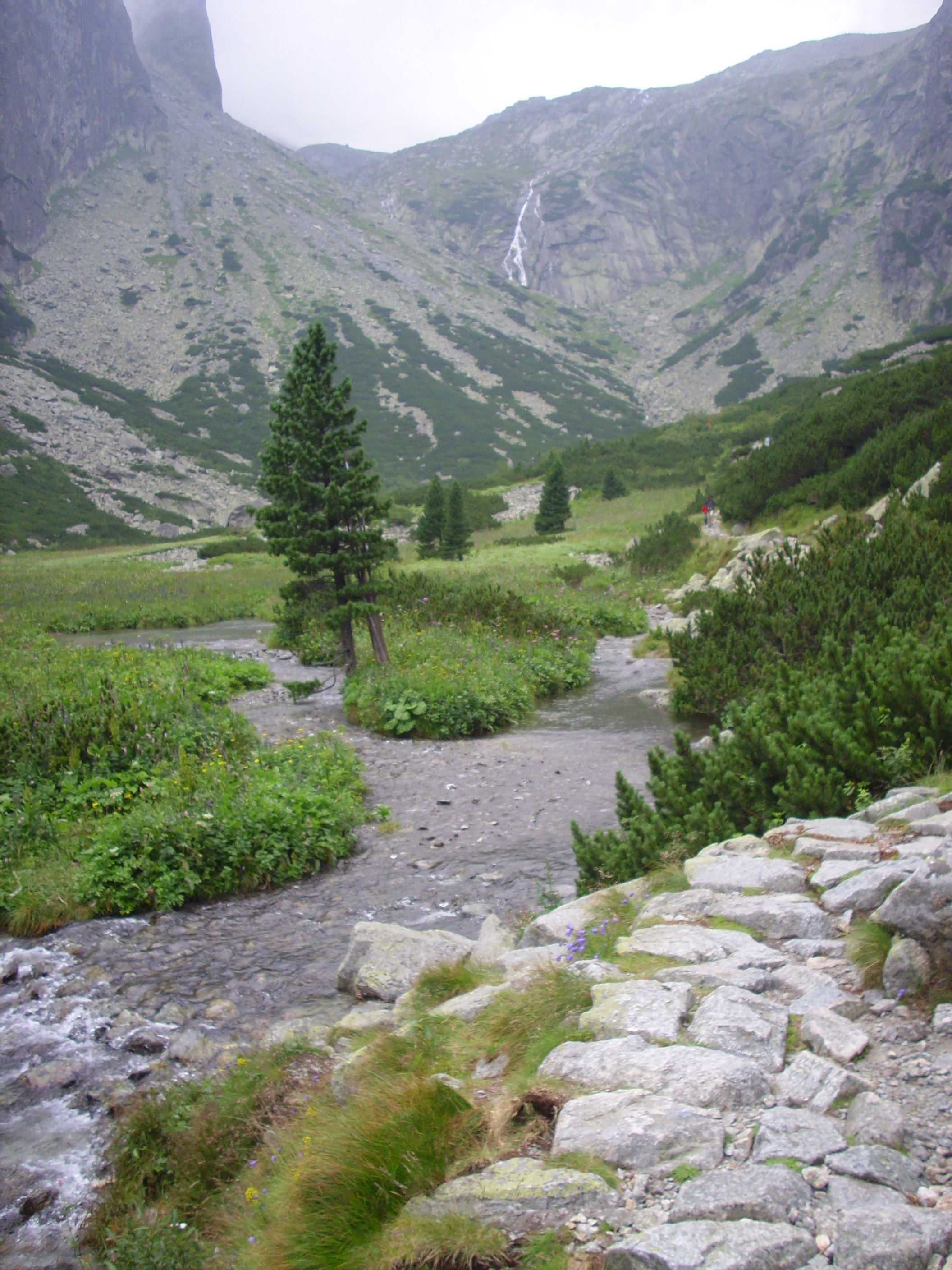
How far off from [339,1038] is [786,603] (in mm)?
10868

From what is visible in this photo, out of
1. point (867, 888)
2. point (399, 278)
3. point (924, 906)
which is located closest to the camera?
point (924, 906)

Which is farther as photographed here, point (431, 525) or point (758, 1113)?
point (431, 525)

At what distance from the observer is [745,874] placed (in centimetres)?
513

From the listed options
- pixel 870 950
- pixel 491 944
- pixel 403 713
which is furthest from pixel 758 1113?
pixel 403 713

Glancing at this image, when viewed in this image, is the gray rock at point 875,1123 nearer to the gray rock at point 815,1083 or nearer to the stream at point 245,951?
the gray rock at point 815,1083

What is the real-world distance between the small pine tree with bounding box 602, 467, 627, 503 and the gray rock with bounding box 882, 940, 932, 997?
149 ft

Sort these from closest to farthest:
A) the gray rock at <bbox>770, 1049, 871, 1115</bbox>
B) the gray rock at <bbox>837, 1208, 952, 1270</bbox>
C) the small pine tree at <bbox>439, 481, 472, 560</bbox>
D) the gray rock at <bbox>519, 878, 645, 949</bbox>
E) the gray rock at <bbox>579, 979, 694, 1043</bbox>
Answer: the gray rock at <bbox>837, 1208, 952, 1270</bbox> → the gray rock at <bbox>770, 1049, 871, 1115</bbox> → the gray rock at <bbox>579, 979, 694, 1043</bbox> → the gray rock at <bbox>519, 878, 645, 949</bbox> → the small pine tree at <bbox>439, 481, 472, 560</bbox>

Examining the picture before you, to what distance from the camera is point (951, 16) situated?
133 meters

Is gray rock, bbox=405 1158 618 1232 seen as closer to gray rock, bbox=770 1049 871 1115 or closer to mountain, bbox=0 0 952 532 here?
gray rock, bbox=770 1049 871 1115

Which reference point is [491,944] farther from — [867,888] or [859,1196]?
[859,1196]

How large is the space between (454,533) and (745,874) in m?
33.1

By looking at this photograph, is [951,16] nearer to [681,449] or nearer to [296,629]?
[681,449]

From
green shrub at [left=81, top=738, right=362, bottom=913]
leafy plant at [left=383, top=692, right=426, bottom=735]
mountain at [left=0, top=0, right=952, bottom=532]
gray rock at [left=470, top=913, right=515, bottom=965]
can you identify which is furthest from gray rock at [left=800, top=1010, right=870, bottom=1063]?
mountain at [left=0, top=0, right=952, bottom=532]

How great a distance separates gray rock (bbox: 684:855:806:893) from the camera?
191 inches
